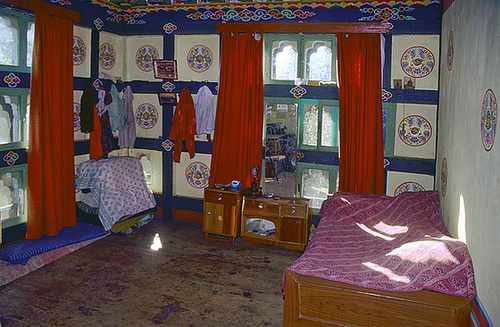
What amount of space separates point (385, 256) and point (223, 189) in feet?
9.50

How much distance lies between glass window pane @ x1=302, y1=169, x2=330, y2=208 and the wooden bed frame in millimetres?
2962

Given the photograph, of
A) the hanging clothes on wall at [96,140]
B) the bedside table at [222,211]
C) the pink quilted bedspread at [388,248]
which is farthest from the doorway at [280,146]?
the hanging clothes on wall at [96,140]

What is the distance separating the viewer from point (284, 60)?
21.4 ft

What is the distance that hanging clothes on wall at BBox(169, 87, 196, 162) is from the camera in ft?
22.7

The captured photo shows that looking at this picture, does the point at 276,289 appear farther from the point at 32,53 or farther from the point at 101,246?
the point at 32,53

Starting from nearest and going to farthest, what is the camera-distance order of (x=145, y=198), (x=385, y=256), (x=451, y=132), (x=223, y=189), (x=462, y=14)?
(x=385, y=256) → (x=462, y=14) → (x=451, y=132) → (x=223, y=189) → (x=145, y=198)

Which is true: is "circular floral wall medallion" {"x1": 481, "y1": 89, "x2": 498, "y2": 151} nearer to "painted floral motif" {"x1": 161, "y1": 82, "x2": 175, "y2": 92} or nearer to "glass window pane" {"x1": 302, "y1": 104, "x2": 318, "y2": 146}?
"glass window pane" {"x1": 302, "y1": 104, "x2": 318, "y2": 146}

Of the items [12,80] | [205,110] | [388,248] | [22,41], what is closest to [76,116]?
[12,80]

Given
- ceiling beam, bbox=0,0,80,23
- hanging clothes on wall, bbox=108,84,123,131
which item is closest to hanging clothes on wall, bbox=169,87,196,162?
hanging clothes on wall, bbox=108,84,123,131

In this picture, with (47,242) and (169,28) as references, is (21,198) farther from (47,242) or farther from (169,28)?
(169,28)

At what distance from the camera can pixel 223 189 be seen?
6.33 meters

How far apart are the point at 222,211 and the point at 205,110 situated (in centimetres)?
168

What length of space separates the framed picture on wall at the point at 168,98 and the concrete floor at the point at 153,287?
2232 millimetres

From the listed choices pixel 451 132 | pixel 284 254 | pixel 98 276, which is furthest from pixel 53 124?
pixel 451 132
